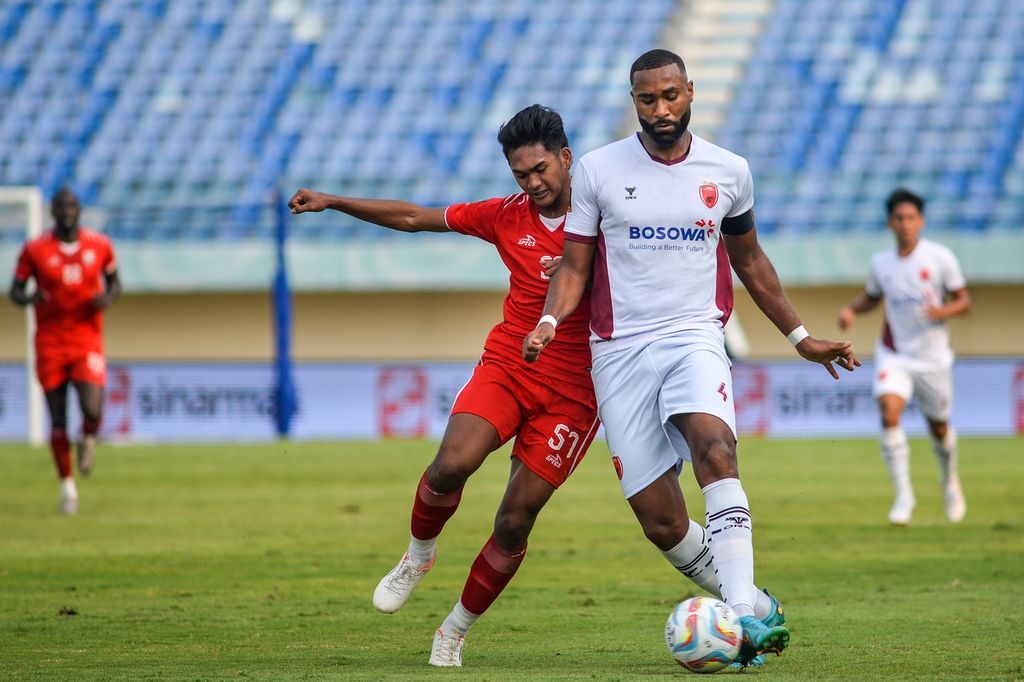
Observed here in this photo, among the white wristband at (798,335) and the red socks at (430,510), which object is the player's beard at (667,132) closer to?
the white wristband at (798,335)

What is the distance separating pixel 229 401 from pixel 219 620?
43.8ft

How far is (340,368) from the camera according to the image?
785 inches

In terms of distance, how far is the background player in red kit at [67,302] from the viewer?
40.8 feet

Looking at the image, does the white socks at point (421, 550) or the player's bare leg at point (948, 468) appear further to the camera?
the player's bare leg at point (948, 468)

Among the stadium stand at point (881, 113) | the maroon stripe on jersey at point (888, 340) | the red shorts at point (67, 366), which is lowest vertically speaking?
the red shorts at point (67, 366)

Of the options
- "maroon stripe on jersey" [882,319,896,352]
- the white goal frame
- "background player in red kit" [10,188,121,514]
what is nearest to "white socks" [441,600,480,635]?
"maroon stripe on jersey" [882,319,896,352]

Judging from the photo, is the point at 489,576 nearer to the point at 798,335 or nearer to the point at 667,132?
the point at 798,335

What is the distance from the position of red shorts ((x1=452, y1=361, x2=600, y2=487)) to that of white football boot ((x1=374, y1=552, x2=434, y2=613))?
2.06 ft

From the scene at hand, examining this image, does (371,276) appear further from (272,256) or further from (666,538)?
(666,538)

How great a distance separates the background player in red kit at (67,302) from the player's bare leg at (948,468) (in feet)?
21.7

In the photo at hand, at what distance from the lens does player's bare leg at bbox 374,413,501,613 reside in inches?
232

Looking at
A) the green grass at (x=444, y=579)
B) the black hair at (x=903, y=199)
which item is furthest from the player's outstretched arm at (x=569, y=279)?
the black hair at (x=903, y=199)

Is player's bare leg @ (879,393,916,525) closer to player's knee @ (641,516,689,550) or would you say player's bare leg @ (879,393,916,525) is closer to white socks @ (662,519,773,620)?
white socks @ (662,519,773,620)

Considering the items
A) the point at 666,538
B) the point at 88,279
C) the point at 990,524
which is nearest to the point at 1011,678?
the point at 666,538
